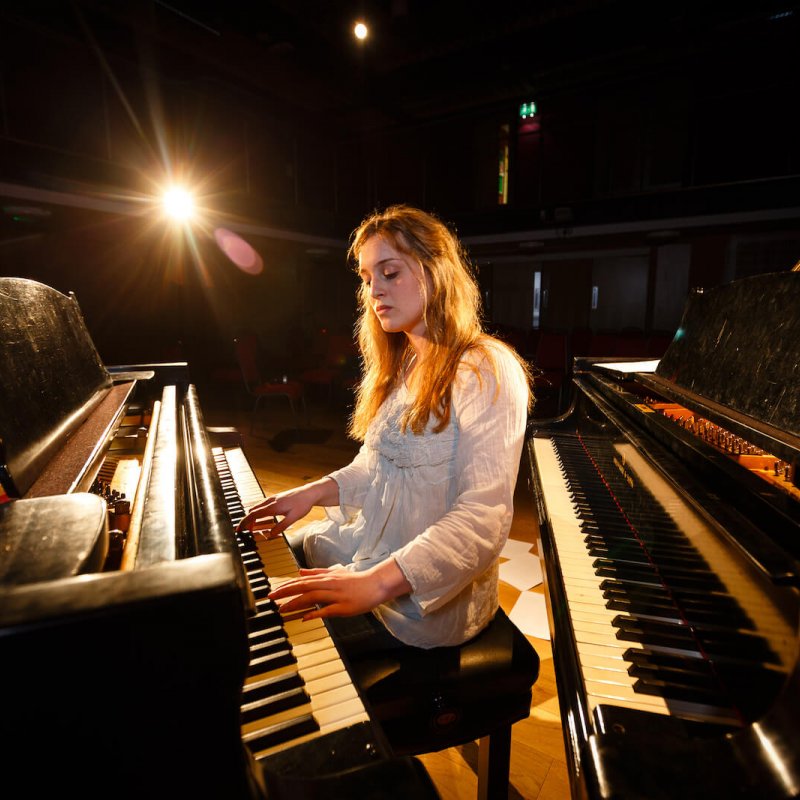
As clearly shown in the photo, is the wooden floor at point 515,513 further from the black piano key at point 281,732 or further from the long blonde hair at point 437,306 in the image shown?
the long blonde hair at point 437,306

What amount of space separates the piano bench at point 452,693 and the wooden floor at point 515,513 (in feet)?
1.77

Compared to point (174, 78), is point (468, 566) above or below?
below

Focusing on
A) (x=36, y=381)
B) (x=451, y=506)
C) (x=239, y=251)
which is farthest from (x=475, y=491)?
(x=239, y=251)

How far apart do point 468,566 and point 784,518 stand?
0.65 m

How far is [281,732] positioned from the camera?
0.82m

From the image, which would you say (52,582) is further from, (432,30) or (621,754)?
(432,30)

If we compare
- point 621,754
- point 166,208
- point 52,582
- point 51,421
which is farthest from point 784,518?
point 166,208

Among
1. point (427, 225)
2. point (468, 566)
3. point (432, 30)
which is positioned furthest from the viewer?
point (432, 30)

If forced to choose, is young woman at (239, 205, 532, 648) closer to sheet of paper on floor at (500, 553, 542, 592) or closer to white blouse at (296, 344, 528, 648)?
white blouse at (296, 344, 528, 648)

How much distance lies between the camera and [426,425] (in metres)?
1.45

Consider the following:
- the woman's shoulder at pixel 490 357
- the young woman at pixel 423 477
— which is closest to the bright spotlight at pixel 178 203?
the young woman at pixel 423 477

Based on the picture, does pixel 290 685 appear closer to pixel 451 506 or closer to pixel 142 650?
pixel 142 650

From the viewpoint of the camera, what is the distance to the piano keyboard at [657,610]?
898 mm

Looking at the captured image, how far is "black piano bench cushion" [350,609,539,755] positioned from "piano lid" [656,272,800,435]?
0.92 meters
